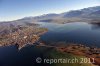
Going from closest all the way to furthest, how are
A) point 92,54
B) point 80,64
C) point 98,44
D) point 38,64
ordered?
point 80,64 → point 38,64 → point 92,54 → point 98,44

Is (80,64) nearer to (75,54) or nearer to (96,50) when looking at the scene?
(75,54)

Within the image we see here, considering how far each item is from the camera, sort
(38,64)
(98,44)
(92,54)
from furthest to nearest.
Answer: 1. (98,44)
2. (92,54)
3. (38,64)

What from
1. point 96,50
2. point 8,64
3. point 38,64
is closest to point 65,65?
point 38,64

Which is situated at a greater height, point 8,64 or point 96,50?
point 96,50

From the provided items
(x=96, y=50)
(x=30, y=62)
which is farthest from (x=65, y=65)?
(x=96, y=50)

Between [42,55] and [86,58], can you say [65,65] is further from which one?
[42,55]

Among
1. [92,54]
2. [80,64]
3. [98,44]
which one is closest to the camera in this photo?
[80,64]

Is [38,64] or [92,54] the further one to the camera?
[92,54]

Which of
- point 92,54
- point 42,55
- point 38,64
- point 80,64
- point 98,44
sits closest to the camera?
point 80,64

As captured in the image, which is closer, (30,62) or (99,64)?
(99,64)
